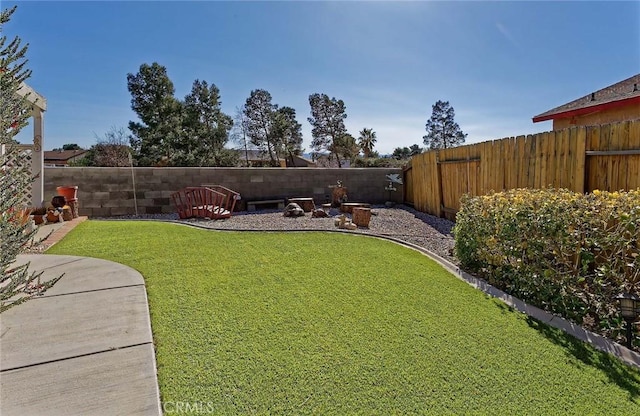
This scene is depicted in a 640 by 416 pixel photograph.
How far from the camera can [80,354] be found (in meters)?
2.24

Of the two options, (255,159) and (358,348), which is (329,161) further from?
(358,348)

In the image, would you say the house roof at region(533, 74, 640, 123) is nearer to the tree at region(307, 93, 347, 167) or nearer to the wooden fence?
the wooden fence

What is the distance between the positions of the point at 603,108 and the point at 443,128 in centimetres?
3288

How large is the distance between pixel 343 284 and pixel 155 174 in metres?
7.60

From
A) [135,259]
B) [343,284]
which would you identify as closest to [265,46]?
[135,259]

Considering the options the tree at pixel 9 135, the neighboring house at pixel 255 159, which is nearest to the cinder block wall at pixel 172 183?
the tree at pixel 9 135

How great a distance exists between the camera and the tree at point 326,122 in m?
34.3

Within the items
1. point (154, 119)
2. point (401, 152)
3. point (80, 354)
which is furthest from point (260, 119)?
point (80, 354)

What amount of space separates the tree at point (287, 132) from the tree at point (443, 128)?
15649 mm

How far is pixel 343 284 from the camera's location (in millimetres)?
3652

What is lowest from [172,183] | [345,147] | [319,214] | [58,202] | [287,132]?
[319,214]

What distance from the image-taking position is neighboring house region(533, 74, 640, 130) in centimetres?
650

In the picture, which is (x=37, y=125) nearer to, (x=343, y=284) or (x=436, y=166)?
(x=343, y=284)

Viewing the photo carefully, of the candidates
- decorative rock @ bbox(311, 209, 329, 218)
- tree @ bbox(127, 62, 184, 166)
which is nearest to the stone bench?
decorative rock @ bbox(311, 209, 329, 218)
